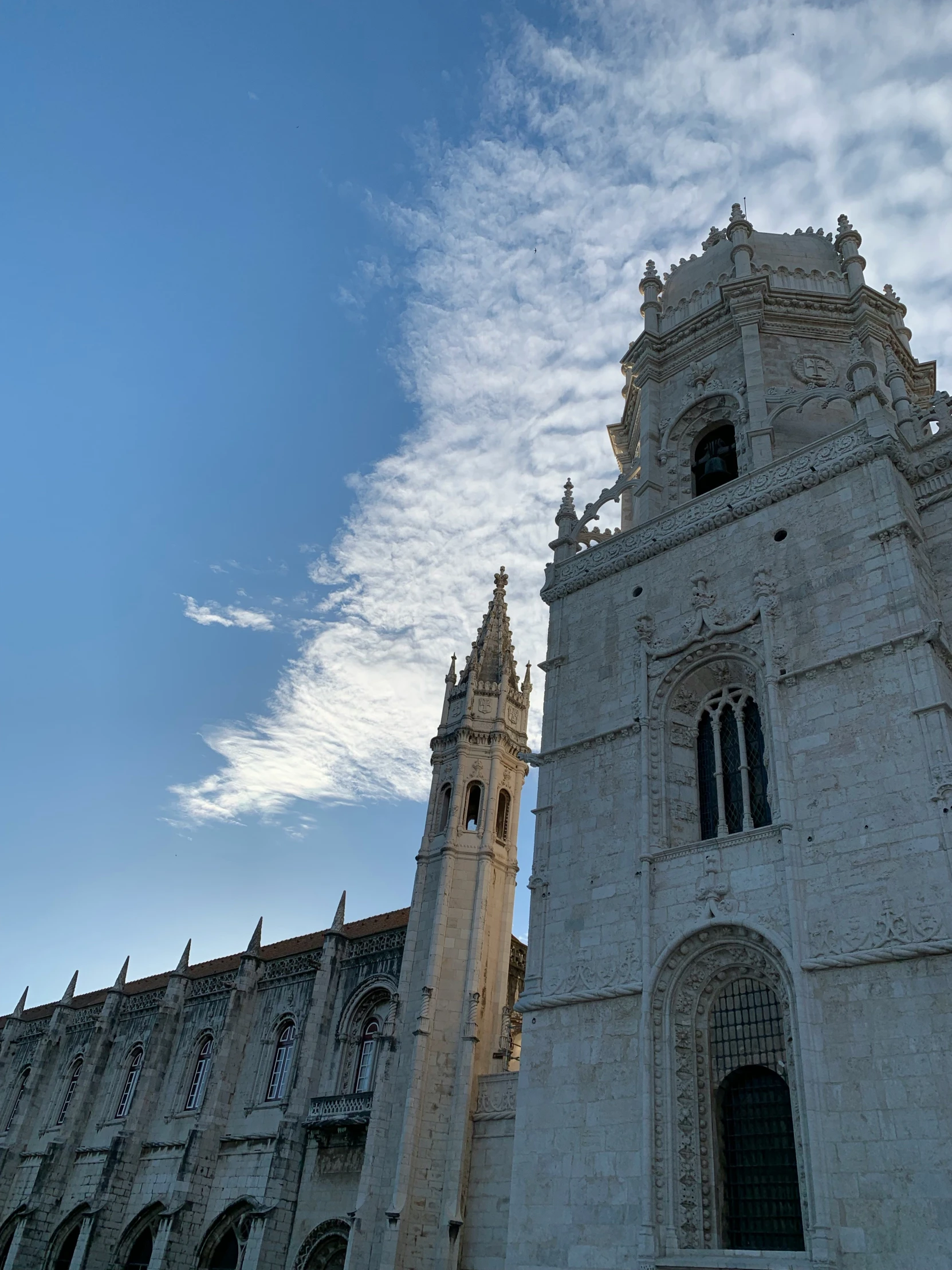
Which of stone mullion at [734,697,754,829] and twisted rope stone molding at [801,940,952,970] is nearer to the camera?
twisted rope stone molding at [801,940,952,970]

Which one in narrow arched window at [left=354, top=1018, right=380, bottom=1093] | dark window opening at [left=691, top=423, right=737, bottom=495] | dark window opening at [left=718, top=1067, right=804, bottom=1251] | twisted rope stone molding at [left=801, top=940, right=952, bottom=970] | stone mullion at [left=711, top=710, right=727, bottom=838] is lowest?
dark window opening at [left=718, top=1067, right=804, bottom=1251]

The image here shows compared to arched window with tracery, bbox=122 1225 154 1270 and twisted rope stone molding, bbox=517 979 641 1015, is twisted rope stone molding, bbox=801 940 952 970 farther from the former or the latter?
arched window with tracery, bbox=122 1225 154 1270

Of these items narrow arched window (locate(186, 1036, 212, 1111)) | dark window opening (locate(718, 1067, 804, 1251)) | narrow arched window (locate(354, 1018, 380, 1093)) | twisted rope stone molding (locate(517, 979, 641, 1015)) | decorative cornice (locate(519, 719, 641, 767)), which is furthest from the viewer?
narrow arched window (locate(186, 1036, 212, 1111))

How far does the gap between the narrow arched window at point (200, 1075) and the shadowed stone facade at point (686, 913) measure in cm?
114

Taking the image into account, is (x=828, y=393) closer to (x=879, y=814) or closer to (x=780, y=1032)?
(x=879, y=814)

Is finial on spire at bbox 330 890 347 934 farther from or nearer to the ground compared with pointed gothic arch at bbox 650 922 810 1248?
farther from the ground

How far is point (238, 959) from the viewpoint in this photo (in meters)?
33.3

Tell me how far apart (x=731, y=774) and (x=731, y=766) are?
0.48 ft

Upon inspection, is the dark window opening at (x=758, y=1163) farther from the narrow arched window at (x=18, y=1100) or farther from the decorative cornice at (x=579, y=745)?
the narrow arched window at (x=18, y=1100)

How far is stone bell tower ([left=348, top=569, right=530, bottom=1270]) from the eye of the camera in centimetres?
1900

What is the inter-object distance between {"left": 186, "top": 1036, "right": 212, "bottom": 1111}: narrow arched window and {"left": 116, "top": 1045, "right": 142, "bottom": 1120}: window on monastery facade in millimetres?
2535

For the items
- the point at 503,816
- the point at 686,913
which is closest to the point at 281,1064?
the point at 503,816

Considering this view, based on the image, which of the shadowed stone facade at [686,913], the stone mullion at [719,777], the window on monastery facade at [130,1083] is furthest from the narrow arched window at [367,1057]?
the stone mullion at [719,777]

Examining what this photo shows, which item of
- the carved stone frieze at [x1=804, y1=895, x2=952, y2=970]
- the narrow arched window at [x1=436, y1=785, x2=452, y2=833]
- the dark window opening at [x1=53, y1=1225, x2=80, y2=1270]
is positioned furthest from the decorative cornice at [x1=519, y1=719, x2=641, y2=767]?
the dark window opening at [x1=53, y1=1225, x2=80, y2=1270]
